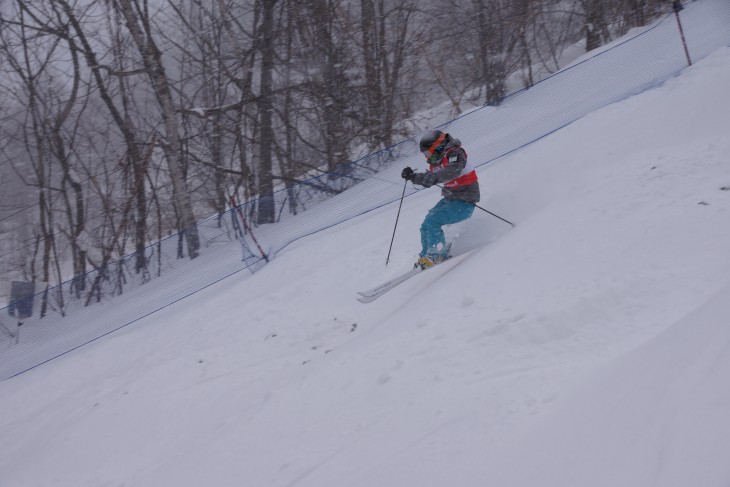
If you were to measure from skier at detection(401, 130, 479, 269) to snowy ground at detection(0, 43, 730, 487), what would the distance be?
460mm

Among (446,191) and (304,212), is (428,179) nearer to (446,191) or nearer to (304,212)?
(446,191)

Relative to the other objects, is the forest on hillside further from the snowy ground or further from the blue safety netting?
the snowy ground

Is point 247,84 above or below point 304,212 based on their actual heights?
above

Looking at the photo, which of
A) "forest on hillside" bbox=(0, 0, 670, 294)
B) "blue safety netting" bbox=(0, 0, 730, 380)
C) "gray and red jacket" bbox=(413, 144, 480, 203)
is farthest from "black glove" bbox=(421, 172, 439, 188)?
"forest on hillside" bbox=(0, 0, 670, 294)

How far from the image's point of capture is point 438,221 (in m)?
7.41

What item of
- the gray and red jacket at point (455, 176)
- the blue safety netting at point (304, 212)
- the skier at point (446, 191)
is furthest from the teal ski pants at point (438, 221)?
the blue safety netting at point (304, 212)

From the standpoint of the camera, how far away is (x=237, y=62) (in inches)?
632

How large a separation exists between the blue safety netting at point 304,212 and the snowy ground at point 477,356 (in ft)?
1.86

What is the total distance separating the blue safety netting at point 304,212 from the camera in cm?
989

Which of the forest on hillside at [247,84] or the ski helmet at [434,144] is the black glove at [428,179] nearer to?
the ski helmet at [434,144]

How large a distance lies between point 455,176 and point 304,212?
421 centimetres

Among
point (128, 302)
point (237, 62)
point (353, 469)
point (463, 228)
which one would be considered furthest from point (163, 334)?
point (237, 62)

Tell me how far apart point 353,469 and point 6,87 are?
54.4 feet

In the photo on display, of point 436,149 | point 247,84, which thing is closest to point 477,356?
point 436,149
